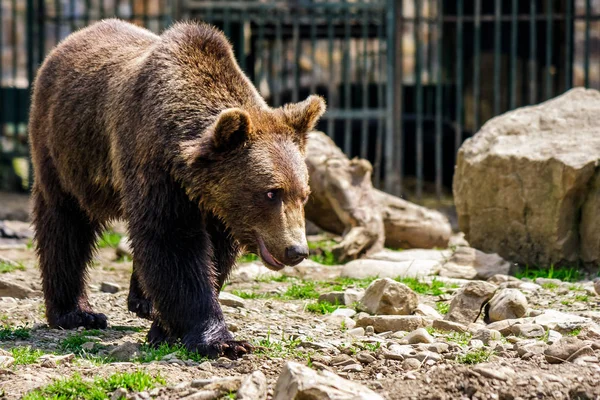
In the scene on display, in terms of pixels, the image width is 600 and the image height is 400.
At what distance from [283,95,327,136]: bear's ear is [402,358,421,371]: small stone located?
1.56 m

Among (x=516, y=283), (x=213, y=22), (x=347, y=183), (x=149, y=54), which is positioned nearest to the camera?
(x=149, y=54)

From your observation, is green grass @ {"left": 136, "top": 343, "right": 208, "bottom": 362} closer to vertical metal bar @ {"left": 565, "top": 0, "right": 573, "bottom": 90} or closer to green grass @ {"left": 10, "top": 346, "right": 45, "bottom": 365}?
green grass @ {"left": 10, "top": 346, "right": 45, "bottom": 365}

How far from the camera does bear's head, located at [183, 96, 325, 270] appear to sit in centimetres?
545

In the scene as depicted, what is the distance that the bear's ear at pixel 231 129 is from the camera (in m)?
5.43

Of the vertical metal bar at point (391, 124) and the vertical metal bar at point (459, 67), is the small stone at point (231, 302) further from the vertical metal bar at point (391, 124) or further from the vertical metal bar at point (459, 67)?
the vertical metal bar at point (459, 67)

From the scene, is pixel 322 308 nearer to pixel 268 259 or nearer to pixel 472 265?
pixel 268 259

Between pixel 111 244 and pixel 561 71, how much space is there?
639 centimetres

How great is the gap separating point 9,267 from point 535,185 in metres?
4.44

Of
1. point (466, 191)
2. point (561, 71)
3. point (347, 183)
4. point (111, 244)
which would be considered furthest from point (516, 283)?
point (561, 71)

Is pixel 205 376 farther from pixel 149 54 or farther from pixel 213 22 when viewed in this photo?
pixel 213 22

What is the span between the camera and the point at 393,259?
8602mm

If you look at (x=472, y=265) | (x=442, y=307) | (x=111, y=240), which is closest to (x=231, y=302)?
(x=442, y=307)

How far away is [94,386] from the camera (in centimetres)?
467

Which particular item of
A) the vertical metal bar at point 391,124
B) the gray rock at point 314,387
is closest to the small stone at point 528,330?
the gray rock at point 314,387
